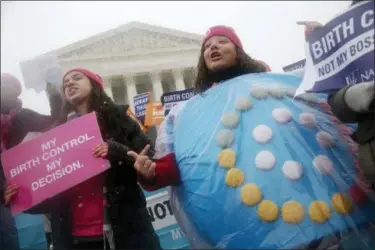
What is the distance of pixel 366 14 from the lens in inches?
42.6

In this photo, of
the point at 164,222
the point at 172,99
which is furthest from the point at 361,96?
the point at 172,99

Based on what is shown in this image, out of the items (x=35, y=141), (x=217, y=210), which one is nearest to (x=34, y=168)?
(x=35, y=141)

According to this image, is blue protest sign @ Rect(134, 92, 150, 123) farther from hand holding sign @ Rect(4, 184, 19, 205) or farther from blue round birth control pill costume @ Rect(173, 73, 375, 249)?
blue round birth control pill costume @ Rect(173, 73, 375, 249)

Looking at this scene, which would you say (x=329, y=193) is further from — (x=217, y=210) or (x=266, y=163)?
(x=217, y=210)

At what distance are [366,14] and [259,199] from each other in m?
0.70

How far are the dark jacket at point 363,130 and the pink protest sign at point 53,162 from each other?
99 centimetres

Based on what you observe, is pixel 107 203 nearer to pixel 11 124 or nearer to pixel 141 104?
pixel 11 124

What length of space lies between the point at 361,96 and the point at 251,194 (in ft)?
1.60

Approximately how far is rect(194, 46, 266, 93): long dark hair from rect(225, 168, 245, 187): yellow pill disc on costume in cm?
58

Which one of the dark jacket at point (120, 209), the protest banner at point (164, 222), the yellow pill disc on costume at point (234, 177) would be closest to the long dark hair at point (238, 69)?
the dark jacket at point (120, 209)

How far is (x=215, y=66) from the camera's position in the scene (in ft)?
5.10

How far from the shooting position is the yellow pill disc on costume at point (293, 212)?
1072mm

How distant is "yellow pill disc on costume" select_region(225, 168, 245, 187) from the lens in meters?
1.14

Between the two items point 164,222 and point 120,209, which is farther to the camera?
point 164,222
